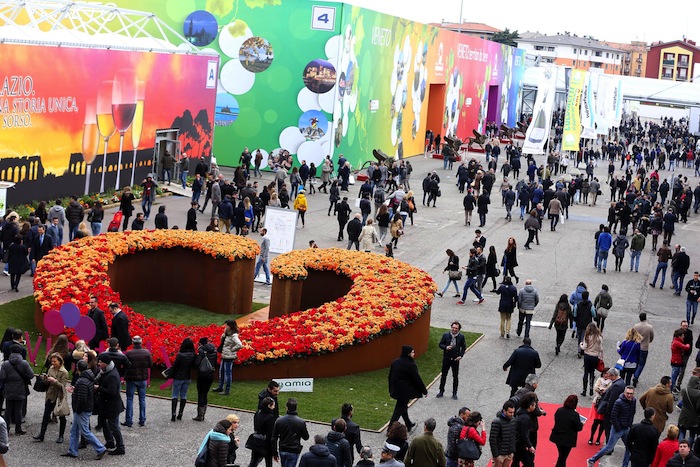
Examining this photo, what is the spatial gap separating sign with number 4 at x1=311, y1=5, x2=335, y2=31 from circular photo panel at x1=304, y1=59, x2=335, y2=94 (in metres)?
1.43

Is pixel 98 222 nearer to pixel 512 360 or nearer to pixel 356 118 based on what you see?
pixel 512 360

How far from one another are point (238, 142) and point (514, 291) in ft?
91.5

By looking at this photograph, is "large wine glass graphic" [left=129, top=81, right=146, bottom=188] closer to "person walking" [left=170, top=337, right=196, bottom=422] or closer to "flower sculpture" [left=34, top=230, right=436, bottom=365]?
"flower sculpture" [left=34, top=230, right=436, bottom=365]

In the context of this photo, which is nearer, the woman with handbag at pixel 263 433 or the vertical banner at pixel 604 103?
the woman with handbag at pixel 263 433

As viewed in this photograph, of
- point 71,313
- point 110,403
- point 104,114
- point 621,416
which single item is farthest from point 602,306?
point 104,114

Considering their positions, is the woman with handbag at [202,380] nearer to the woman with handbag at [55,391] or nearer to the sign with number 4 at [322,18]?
the woman with handbag at [55,391]

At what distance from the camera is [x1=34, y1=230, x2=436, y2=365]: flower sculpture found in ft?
58.0

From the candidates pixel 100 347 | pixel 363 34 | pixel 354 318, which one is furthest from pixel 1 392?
pixel 363 34

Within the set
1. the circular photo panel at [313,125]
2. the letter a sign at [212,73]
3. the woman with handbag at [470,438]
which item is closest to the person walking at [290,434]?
the woman with handbag at [470,438]

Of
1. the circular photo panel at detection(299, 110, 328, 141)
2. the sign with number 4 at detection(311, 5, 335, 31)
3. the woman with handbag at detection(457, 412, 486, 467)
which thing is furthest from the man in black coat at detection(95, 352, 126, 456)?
the sign with number 4 at detection(311, 5, 335, 31)

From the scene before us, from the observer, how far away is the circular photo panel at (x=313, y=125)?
46.7 m

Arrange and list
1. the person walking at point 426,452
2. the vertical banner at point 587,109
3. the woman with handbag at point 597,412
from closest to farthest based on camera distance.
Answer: the person walking at point 426,452
the woman with handbag at point 597,412
the vertical banner at point 587,109

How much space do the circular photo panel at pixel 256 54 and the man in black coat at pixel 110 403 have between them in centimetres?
3426

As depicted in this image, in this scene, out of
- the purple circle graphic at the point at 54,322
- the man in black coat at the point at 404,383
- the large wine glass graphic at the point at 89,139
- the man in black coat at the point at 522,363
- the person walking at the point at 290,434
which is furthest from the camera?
the large wine glass graphic at the point at 89,139
